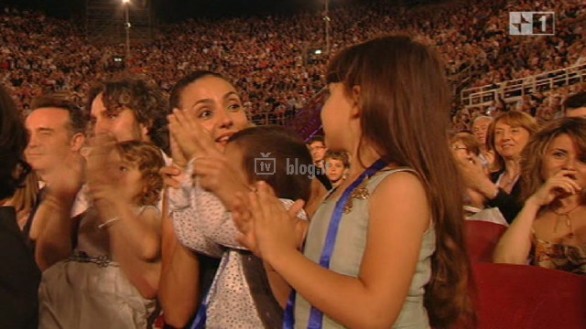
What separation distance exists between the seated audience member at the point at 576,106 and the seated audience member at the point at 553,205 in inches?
27.0

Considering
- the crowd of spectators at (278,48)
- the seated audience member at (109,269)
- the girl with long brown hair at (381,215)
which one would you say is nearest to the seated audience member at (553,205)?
the girl with long brown hair at (381,215)

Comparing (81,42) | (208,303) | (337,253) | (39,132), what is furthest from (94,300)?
(81,42)

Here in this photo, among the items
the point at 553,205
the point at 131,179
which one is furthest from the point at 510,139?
the point at 131,179

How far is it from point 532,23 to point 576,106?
1462 centimetres

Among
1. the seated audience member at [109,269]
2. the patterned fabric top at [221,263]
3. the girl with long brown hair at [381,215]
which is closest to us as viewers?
the girl with long brown hair at [381,215]

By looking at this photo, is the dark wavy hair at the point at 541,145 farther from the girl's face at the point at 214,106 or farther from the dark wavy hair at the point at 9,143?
the dark wavy hair at the point at 9,143

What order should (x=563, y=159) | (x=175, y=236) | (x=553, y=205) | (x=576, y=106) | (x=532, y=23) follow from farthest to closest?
(x=532, y=23)
(x=576, y=106)
(x=563, y=159)
(x=553, y=205)
(x=175, y=236)

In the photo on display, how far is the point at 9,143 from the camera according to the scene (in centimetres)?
146

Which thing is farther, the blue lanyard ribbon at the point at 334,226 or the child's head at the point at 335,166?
the child's head at the point at 335,166

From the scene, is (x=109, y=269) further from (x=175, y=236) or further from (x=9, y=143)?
(x=9, y=143)

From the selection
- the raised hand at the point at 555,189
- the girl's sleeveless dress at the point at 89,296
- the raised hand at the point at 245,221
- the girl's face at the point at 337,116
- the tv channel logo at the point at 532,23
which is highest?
the tv channel logo at the point at 532,23

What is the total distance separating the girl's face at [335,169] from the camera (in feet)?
17.4

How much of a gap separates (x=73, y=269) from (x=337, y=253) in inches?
36.2

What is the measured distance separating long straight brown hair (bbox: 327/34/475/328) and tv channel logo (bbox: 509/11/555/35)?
16.2 m
